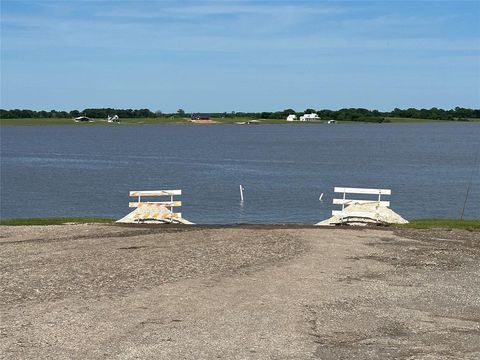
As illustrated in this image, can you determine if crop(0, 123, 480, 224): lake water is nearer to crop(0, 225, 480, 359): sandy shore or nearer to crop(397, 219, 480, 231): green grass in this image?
crop(397, 219, 480, 231): green grass

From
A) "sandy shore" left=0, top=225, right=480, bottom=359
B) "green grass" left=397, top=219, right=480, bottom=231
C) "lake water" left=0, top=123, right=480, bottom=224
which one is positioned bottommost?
"lake water" left=0, top=123, right=480, bottom=224

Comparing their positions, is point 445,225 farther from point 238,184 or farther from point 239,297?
point 238,184

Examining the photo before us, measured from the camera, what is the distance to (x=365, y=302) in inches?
558

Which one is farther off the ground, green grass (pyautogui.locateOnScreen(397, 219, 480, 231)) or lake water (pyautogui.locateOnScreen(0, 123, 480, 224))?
green grass (pyautogui.locateOnScreen(397, 219, 480, 231))

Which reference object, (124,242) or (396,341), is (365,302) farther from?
(124,242)

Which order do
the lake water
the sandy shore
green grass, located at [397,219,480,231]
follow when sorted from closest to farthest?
the sandy shore < green grass, located at [397,219,480,231] < the lake water

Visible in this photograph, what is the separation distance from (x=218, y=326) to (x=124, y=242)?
9978 millimetres

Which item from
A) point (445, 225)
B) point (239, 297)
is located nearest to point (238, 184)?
point (445, 225)

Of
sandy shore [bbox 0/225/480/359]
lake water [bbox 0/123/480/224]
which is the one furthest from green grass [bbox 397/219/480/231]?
lake water [bbox 0/123/480/224]

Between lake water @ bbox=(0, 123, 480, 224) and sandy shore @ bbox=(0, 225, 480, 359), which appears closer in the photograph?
sandy shore @ bbox=(0, 225, 480, 359)

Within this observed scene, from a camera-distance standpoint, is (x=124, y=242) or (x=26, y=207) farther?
(x=26, y=207)

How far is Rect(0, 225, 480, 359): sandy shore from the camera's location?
1117cm

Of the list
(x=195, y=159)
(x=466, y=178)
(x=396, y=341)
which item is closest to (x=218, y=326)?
(x=396, y=341)

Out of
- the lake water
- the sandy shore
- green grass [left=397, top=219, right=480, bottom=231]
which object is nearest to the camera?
the sandy shore
